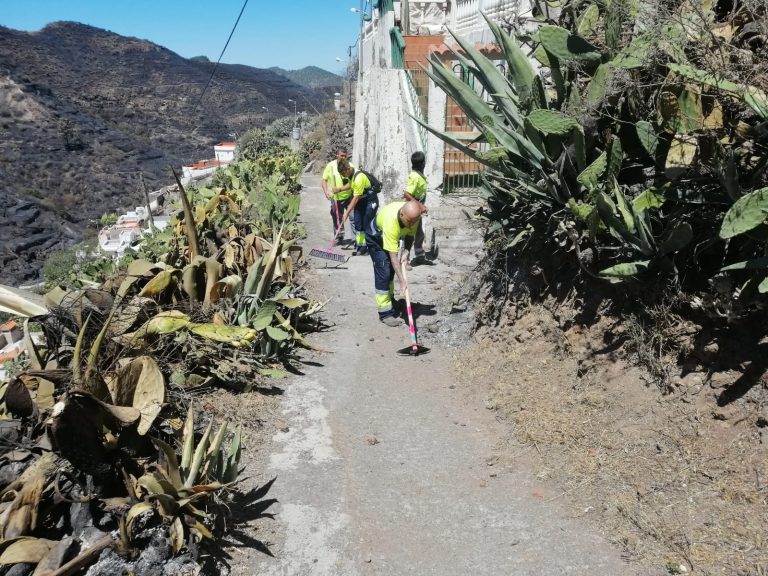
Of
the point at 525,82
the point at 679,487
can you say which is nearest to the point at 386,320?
the point at 525,82

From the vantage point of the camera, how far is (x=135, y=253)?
26.6 ft

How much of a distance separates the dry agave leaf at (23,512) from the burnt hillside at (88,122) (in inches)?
1949

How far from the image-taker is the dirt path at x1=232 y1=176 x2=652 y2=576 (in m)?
3.24

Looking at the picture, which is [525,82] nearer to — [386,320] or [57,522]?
[386,320]

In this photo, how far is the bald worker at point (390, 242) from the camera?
6.46 metres

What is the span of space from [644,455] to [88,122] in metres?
94.2

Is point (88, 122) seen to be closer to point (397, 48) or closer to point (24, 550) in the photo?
point (397, 48)

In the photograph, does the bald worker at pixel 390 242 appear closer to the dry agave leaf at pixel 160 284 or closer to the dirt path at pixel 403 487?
the dirt path at pixel 403 487

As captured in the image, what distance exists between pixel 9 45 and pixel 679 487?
123317 millimetres

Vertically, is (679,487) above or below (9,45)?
below

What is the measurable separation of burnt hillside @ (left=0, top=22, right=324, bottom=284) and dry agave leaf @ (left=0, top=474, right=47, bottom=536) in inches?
1949

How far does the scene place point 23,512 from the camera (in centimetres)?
305

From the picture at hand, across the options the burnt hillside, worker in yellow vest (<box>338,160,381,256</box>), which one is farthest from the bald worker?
the burnt hillside

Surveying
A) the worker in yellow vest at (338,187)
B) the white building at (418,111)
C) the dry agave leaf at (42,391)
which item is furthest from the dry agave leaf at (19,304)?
the worker in yellow vest at (338,187)
